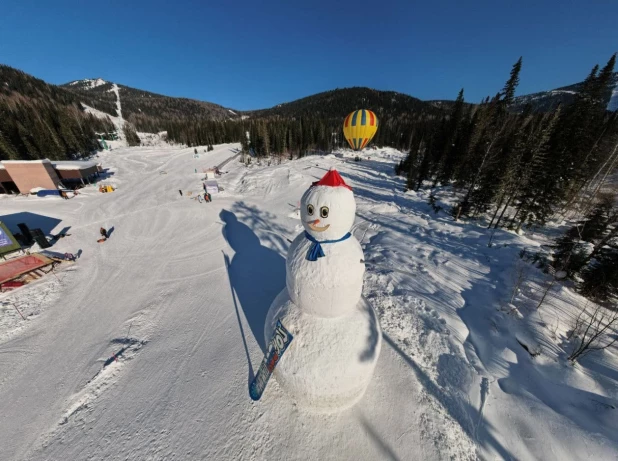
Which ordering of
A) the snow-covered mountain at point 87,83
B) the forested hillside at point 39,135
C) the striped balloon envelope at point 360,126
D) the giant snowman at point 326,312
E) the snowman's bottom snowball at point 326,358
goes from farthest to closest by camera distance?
the snow-covered mountain at point 87,83 < the forested hillside at point 39,135 < the striped balloon envelope at point 360,126 < the snowman's bottom snowball at point 326,358 < the giant snowman at point 326,312

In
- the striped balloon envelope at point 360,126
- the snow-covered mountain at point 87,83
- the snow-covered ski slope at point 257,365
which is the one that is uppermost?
the snow-covered mountain at point 87,83

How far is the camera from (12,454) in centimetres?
480

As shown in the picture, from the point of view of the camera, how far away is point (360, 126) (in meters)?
14.3

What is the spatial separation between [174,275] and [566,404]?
14206 mm

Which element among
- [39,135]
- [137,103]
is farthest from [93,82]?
[39,135]

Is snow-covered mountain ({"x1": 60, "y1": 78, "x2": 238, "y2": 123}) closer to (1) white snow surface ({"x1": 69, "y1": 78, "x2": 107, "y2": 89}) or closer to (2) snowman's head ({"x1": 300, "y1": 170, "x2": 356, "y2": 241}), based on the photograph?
(1) white snow surface ({"x1": 69, "y1": 78, "x2": 107, "y2": 89})

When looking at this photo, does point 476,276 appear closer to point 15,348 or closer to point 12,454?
point 12,454

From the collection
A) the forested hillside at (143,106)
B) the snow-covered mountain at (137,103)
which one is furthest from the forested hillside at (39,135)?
the snow-covered mountain at (137,103)

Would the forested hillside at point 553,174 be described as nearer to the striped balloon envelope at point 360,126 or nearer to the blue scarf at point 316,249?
the striped balloon envelope at point 360,126

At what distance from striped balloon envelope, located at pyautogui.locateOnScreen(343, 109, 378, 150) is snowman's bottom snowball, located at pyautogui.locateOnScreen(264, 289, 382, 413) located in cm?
1294

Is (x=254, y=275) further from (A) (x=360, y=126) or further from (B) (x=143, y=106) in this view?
(B) (x=143, y=106)

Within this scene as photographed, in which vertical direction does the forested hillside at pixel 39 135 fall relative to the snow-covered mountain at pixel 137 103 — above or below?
below

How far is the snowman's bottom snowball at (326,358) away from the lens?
4.65 metres

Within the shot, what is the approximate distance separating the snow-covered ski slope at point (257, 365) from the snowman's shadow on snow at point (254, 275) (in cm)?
7
